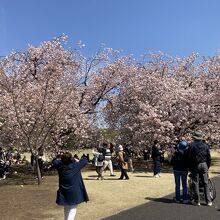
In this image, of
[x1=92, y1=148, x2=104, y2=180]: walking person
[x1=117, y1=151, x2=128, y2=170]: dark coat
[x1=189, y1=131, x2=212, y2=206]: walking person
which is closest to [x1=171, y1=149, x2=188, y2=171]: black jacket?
[x1=189, y1=131, x2=212, y2=206]: walking person

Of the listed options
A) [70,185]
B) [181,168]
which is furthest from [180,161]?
[70,185]

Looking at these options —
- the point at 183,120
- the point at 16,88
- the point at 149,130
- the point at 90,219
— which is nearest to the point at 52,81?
the point at 16,88

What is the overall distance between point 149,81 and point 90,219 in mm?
16150

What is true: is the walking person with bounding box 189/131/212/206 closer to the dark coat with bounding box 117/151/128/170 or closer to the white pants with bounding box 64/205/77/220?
the white pants with bounding box 64/205/77/220

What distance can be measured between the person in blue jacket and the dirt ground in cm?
234

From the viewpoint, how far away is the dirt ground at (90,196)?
34.3 ft

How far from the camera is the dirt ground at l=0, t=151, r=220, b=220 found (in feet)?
34.3

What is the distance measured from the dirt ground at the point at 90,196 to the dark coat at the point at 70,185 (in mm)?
2382

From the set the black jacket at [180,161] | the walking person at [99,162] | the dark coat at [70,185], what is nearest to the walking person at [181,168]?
the black jacket at [180,161]

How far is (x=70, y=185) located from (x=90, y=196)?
5.68m

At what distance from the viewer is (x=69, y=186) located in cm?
761

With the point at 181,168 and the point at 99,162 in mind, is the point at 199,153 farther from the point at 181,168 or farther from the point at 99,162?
the point at 99,162

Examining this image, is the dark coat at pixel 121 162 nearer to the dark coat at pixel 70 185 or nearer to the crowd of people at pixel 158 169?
the crowd of people at pixel 158 169

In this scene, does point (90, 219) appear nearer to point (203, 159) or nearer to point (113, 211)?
point (113, 211)
